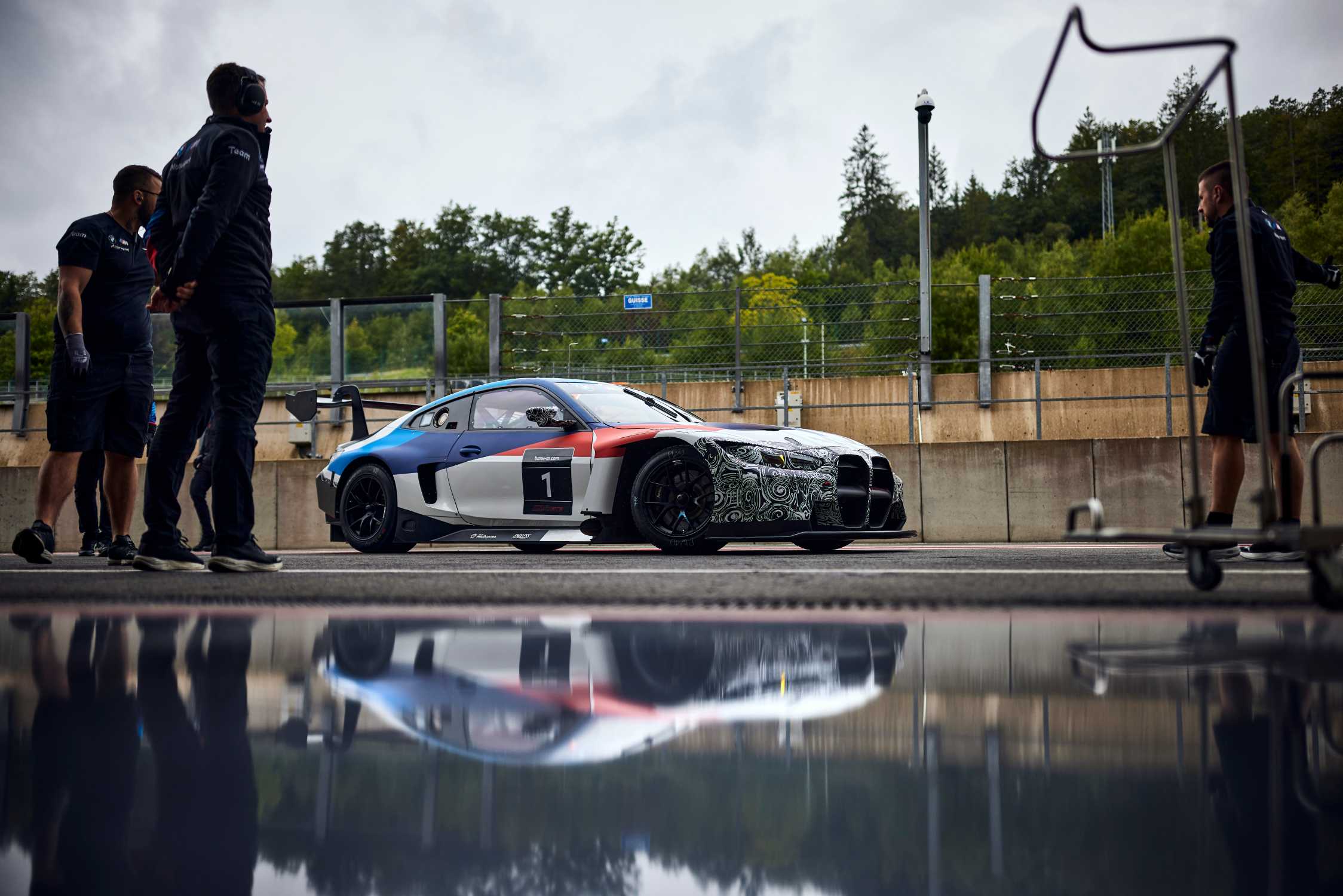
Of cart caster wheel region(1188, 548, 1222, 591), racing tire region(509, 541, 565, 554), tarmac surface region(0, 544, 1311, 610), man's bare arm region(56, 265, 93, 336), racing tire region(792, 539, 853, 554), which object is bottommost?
racing tire region(509, 541, 565, 554)

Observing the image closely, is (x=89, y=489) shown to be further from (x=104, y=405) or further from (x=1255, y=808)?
(x=1255, y=808)

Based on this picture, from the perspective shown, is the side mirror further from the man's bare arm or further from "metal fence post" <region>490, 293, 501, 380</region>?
"metal fence post" <region>490, 293, 501, 380</region>

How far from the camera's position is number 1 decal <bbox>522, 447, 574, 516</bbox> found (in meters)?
7.49

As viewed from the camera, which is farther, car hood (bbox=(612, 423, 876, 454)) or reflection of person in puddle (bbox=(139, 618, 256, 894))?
car hood (bbox=(612, 423, 876, 454))

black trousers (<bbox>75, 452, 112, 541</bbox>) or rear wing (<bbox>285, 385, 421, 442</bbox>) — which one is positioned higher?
rear wing (<bbox>285, 385, 421, 442</bbox>)

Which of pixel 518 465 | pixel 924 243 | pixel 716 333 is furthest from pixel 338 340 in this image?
pixel 518 465

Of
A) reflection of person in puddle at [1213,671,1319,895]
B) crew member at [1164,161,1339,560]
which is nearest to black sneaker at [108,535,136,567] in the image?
crew member at [1164,161,1339,560]

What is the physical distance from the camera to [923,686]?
1741 mm

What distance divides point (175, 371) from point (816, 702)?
4.53 m

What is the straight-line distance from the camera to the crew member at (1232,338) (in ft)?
17.6

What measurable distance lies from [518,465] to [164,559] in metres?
3.07

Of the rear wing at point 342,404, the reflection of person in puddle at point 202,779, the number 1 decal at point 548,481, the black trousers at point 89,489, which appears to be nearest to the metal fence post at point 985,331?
the rear wing at point 342,404

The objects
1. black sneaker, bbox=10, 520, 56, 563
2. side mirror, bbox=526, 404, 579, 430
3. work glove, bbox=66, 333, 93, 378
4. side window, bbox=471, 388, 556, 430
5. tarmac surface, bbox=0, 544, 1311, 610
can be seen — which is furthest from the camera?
side window, bbox=471, 388, 556, 430

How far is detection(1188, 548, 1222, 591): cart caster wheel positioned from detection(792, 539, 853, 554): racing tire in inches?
183
